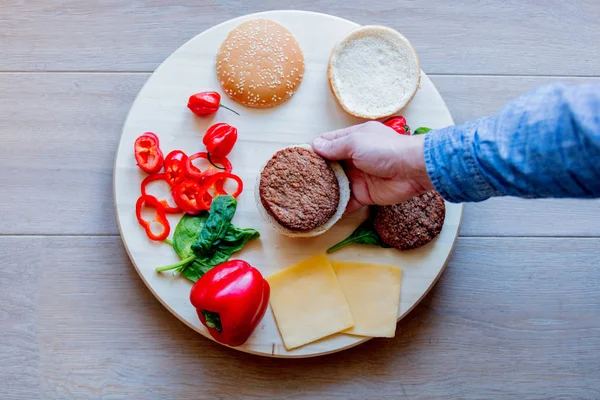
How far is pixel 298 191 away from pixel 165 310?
90 centimetres

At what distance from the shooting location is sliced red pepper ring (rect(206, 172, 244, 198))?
8.19 feet

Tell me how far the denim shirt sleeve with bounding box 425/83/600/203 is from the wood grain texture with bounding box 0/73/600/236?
0.99 metres

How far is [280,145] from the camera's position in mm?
2564

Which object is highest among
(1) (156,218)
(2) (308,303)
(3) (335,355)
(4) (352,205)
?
(4) (352,205)

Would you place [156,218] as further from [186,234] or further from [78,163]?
[78,163]


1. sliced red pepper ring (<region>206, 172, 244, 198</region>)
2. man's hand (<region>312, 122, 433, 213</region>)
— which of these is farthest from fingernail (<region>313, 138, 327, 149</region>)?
sliced red pepper ring (<region>206, 172, 244, 198</region>)

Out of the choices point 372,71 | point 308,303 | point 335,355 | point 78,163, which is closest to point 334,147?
point 372,71

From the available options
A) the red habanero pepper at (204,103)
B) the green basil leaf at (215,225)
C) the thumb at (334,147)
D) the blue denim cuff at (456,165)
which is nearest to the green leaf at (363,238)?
the thumb at (334,147)

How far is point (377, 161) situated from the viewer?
223 centimetres

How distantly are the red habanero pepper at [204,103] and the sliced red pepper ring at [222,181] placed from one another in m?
0.29

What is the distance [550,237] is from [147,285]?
196cm

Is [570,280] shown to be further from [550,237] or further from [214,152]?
[214,152]

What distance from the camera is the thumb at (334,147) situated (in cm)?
232

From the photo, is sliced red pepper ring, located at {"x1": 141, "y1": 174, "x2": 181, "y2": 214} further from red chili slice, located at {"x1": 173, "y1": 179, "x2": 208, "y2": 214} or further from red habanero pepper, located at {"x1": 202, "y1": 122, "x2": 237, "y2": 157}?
red habanero pepper, located at {"x1": 202, "y1": 122, "x2": 237, "y2": 157}
